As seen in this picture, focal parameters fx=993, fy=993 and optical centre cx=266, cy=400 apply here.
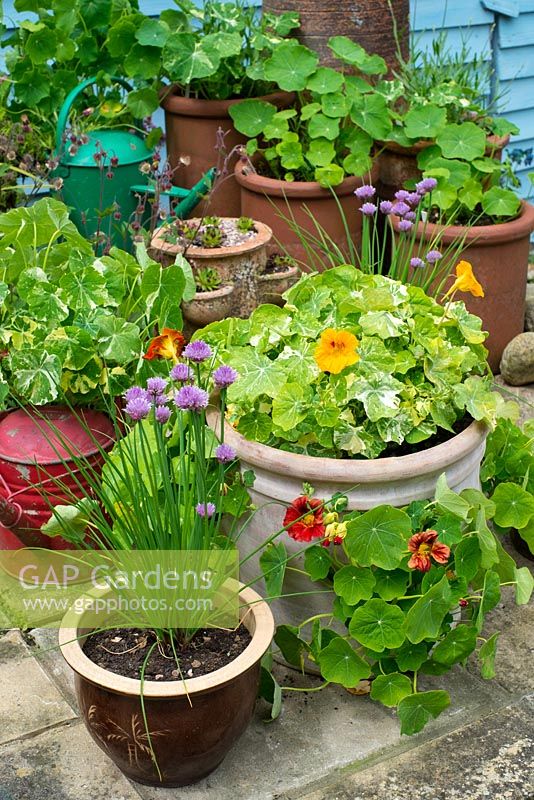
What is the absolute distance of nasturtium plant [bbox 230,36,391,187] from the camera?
3.64 meters

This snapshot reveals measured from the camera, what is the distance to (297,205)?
3.69 m

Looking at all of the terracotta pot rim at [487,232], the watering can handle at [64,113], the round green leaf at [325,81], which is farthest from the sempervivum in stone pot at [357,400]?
the round green leaf at [325,81]

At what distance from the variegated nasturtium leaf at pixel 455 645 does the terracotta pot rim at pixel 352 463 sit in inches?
13.4

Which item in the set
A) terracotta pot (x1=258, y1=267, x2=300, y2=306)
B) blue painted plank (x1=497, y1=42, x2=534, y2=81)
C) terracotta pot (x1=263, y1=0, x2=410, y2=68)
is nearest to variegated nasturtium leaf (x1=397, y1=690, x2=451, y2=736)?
terracotta pot (x1=258, y1=267, x2=300, y2=306)

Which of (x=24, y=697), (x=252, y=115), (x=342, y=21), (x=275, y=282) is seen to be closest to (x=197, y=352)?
(x=24, y=697)

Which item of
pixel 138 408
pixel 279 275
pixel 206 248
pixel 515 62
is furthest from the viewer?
pixel 515 62

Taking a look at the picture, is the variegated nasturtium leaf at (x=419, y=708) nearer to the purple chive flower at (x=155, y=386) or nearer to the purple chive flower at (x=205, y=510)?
the purple chive flower at (x=205, y=510)

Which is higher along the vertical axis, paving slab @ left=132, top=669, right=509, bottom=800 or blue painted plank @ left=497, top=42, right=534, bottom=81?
blue painted plank @ left=497, top=42, right=534, bottom=81

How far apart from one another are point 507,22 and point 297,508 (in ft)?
13.3

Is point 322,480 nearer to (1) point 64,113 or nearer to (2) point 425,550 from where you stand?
(2) point 425,550

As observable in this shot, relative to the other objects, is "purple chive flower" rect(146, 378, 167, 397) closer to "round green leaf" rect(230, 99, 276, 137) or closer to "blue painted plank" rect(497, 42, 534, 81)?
"round green leaf" rect(230, 99, 276, 137)

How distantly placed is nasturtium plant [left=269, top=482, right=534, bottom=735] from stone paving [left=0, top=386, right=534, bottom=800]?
0.08 m

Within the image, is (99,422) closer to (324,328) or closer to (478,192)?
(324,328)

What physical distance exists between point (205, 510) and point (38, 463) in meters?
0.72
